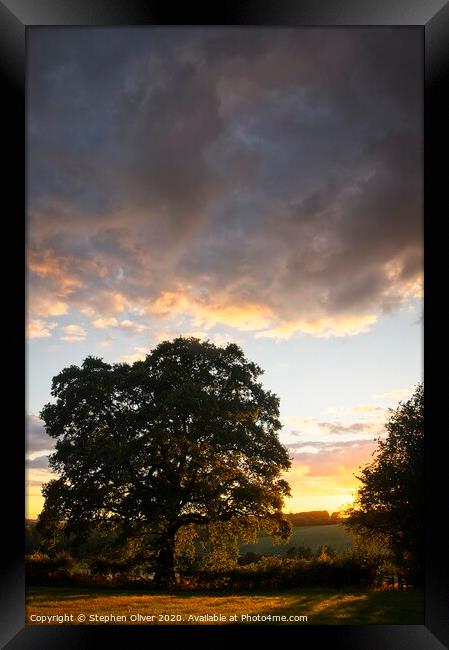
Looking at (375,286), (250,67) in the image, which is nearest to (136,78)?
(250,67)

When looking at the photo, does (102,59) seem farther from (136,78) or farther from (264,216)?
(264,216)

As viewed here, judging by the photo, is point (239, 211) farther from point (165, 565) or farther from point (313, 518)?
point (165, 565)

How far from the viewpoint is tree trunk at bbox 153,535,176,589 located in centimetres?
608

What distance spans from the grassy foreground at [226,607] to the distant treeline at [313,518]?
2.98 ft

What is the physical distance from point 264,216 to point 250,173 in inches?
18.0

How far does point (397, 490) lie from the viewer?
6273mm

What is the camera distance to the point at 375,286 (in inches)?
226

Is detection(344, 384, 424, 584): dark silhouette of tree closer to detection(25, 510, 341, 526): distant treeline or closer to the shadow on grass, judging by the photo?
detection(25, 510, 341, 526): distant treeline

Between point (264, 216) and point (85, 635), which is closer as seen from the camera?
point (85, 635)
